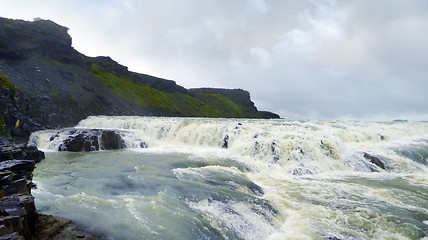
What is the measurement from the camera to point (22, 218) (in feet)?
19.1

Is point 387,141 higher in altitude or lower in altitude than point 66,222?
higher

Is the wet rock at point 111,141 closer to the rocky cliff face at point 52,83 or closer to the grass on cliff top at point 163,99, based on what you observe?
the rocky cliff face at point 52,83

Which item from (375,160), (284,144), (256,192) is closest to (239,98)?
(284,144)

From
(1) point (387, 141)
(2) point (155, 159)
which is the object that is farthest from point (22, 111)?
(1) point (387, 141)

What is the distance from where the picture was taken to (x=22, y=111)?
108ft

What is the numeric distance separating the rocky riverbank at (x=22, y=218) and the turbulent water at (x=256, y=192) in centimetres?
65

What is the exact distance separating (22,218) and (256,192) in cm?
977

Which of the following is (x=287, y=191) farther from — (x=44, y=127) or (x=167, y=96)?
(x=167, y=96)

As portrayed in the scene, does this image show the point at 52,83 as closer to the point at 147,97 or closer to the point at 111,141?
the point at 111,141

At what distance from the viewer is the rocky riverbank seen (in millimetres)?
5504

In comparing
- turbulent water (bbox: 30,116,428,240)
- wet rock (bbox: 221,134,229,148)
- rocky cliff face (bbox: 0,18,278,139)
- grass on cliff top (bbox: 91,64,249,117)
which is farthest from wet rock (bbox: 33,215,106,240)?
grass on cliff top (bbox: 91,64,249,117)

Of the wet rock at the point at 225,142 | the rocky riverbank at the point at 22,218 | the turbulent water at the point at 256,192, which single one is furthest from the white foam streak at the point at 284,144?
the rocky riverbank at the point at 22,218

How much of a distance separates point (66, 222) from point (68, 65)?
212 feet

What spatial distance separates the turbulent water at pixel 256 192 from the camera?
28.2ft
